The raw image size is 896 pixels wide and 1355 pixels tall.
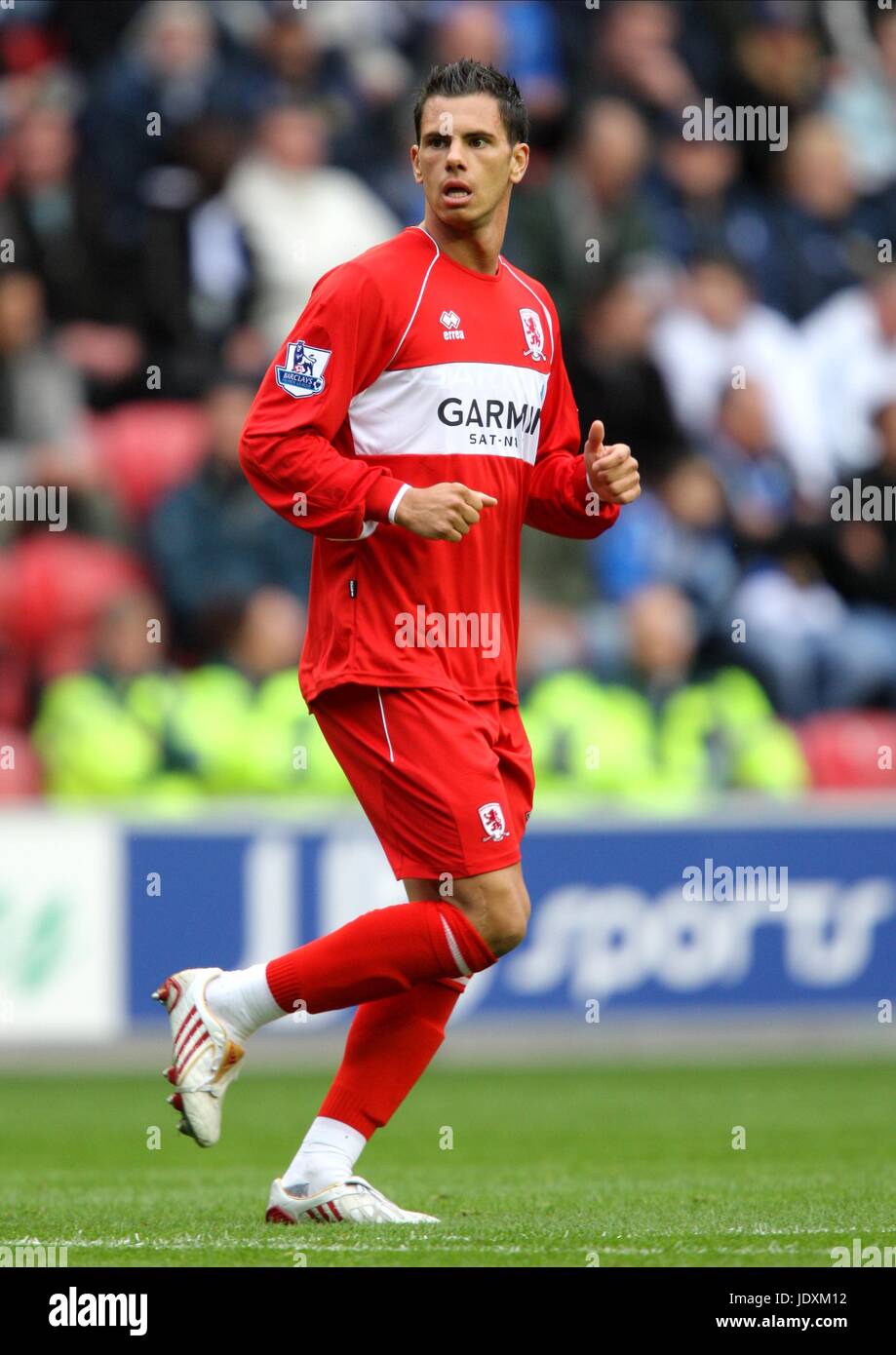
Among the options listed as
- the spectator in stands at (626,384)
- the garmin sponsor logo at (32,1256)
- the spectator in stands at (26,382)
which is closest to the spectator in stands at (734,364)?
the spectator in stands at (626,384)

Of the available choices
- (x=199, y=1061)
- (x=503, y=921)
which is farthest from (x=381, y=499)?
(x=199, y=1061)

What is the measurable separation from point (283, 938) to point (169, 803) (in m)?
0.85

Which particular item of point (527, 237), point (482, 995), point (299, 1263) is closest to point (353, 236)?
point (527, 237)

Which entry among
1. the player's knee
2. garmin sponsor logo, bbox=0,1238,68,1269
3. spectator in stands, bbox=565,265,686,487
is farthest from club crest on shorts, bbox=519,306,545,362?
spectator in stands, bbox=565,265,686,487

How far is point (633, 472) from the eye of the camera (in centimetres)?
550

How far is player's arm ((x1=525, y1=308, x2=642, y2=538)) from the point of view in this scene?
5422 mm

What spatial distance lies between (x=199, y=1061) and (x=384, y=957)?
464 millimetres

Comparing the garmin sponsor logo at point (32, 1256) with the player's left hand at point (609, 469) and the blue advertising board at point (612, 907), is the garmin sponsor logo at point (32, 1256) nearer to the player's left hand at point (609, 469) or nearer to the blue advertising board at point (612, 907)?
the player's left hand at point (609, 469)

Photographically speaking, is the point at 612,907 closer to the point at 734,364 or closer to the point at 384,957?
the point at 734,364

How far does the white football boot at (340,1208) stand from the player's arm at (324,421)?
145cm

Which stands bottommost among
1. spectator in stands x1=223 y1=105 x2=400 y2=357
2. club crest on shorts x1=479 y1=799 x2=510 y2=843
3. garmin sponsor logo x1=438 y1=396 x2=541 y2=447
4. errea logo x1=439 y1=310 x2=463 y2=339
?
club crest on shorts x1=479 y1=799 x2=510 y2=843

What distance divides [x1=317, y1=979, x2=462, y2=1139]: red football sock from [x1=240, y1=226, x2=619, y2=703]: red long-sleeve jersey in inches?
28.9

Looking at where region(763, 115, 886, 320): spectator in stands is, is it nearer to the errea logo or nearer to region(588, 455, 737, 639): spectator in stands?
region(588, 455, 737, 639): spectator in stands

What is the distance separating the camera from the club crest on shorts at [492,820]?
504 cm
